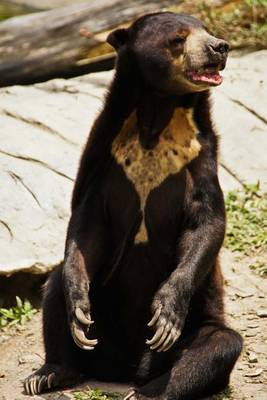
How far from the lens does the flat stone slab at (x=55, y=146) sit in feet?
26.1

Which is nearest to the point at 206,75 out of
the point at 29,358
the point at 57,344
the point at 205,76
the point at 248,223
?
the point at 205,76

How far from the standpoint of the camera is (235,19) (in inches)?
420

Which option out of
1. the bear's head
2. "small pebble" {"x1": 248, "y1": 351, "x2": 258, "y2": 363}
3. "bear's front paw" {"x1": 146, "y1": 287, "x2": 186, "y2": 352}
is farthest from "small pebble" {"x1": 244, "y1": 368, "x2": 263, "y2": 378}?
the bear's head

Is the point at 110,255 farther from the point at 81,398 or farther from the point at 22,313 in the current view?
the point at 22,313

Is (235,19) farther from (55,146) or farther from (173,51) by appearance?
(173,51)

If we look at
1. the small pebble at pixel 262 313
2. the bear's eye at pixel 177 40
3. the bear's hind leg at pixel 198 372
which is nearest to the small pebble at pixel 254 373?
the bear's hind leg at pixel 198 372

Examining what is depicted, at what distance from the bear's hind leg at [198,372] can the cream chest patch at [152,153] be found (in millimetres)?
742

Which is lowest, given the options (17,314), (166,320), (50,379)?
(17,314)

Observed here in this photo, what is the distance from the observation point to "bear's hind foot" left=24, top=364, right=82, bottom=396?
6188mm

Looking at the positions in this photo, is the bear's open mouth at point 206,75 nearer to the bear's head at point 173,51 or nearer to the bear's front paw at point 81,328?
the bear's head at point 173,51

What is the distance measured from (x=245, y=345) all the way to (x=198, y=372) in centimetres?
102

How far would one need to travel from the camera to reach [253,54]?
1040 cm

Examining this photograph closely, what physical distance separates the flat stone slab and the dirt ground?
1.84 ft

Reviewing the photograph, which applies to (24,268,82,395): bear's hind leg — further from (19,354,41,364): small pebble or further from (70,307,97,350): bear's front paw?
(19,354,41,364): small pebble
